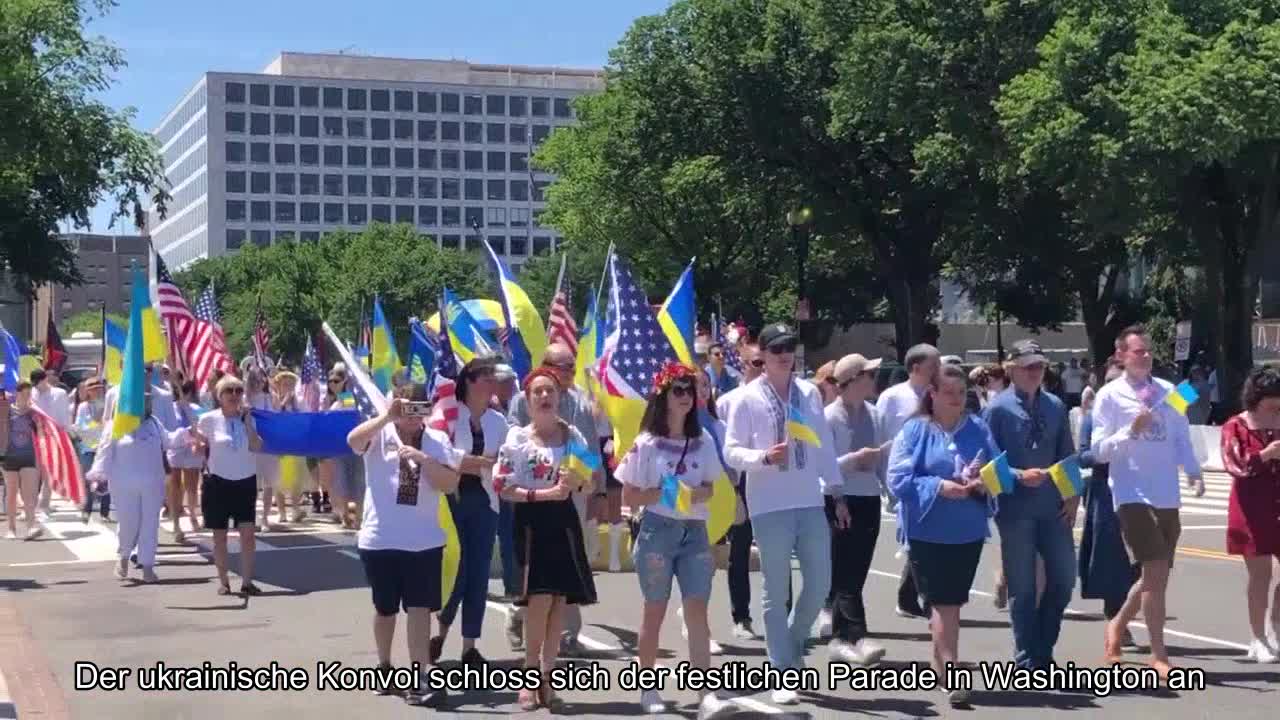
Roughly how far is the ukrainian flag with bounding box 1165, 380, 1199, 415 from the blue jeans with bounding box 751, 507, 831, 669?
7.48ft

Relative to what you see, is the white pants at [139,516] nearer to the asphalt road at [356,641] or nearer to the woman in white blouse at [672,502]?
the asphalt road at [356,641]

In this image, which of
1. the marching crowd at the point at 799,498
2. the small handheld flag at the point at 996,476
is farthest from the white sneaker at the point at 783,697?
the small handheld flag at the point at 996,476

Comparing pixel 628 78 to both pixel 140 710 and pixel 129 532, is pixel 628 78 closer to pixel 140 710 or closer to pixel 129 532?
pixel 129 532

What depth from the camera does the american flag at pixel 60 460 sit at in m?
18.4

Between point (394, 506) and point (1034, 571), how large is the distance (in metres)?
3.39

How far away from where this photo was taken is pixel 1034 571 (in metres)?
9.68

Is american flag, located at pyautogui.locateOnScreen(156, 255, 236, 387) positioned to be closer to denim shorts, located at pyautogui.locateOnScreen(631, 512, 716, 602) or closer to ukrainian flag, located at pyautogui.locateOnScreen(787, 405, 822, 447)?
denim shorts, located at pyautogui.locateOnScreen(631, 512, 716, 602)

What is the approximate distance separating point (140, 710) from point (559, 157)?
62.2 m

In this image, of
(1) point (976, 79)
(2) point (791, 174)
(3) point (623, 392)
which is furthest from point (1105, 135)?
(3) point (623, 392)

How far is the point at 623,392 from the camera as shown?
10.3m

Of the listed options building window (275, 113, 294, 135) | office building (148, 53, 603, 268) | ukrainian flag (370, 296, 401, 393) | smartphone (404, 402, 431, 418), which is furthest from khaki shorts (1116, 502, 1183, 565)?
building window (275, 113, 294, 135)

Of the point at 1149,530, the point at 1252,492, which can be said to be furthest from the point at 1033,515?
the point at 1252,492

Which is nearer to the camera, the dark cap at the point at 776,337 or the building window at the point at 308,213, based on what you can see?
the dark cap at the point at 776,337

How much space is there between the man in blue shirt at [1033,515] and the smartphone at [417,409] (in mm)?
3049
